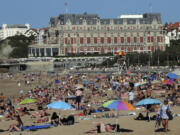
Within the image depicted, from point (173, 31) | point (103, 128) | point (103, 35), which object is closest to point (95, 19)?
point (103, 35)

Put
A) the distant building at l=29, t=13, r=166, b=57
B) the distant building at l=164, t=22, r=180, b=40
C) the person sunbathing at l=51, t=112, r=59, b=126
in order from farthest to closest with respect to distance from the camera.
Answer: the distant building at l=164, t=22, r=180, b=40, the distant building at l=29, t=13, r=166, b=57, the person sunbathing at l=51, t=112, r=59, b=126

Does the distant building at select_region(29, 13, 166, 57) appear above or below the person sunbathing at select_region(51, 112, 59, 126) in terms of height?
above

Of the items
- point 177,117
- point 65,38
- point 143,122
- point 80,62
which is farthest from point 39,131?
point 65,38

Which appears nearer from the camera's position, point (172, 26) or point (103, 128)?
point (103, 128)

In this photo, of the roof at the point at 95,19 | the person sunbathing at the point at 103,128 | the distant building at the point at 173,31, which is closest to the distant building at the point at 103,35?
the roof at the point at 95,19

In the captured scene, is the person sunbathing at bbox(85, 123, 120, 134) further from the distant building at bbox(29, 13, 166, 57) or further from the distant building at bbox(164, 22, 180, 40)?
the distant building at bbox(164, 22, 180, 40)

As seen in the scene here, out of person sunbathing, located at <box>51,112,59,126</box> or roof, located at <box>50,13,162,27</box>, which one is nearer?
person sunbathing, located at <box>51,112,59,126</box>

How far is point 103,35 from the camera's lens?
114812 millimetres

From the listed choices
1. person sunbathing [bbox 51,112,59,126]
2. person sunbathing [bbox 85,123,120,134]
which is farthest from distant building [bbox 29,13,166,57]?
person sunbathing [bbox 85,123,120,134]

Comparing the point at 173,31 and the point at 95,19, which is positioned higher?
the point at 95,19

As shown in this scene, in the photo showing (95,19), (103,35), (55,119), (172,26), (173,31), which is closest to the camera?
(55,119)

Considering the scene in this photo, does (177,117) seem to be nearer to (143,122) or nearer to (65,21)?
(143,122)

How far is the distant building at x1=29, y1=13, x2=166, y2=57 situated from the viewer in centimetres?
11319

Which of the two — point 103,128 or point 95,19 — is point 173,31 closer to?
point 95,19
